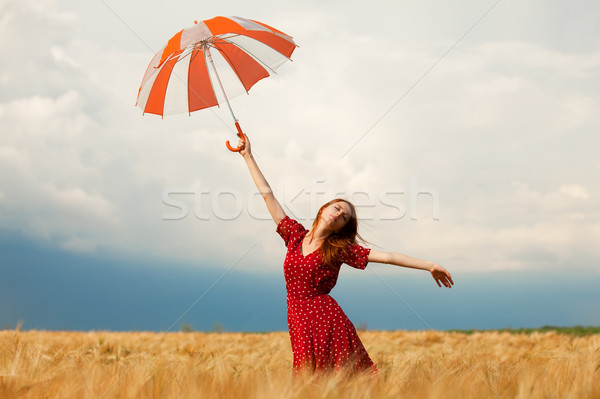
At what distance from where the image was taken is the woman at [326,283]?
388cm

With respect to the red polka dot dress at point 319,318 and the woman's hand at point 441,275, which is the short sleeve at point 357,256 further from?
the woman's hand at point 441,275

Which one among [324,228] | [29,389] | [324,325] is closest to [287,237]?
[324,228]

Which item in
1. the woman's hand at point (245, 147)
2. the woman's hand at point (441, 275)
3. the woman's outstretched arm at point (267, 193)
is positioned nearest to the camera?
the woman's hand at point (441, 275)

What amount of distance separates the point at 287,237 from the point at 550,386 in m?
2.08

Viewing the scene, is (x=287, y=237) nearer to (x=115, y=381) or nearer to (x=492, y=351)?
(x=115, y=381)

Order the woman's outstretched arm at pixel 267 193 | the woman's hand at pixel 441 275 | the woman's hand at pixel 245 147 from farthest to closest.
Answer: the woman's hand at pixel 245 147 → the woman's outstretched arm at pixel 267 193 → the woman's hand at pixel 441 275

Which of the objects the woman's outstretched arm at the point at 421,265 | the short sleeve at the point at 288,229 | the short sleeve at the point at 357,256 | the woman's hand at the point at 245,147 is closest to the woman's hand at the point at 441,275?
the woman's outstretched arm at the point at 421,265

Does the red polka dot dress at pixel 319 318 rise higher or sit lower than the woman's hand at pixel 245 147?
lower

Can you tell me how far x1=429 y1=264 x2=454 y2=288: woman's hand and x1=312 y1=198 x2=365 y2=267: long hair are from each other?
631mm

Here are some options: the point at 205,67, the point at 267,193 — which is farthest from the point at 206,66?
the point at 267,193

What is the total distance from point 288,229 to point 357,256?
24.1 inches

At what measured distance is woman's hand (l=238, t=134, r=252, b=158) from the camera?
4539 mm

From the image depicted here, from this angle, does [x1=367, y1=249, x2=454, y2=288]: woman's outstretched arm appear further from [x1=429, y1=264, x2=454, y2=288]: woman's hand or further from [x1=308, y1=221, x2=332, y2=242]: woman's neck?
[x1=308, y1=221, x2=332, y2=242]: woman's neck

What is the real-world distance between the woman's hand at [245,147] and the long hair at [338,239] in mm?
861
